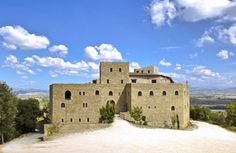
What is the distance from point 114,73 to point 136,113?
9811mm

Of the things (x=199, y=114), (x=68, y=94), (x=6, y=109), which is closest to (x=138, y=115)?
(x=68, y=94)

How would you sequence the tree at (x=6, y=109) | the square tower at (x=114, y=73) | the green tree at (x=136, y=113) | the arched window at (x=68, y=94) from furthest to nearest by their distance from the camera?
the square tower at (x=114, y=73)
the arched window at (x=68, y=94)
the green tree at (x=136, y=113)
the tree at (x=6, y=109)

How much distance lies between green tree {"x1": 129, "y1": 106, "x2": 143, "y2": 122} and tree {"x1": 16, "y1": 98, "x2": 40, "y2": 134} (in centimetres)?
2081

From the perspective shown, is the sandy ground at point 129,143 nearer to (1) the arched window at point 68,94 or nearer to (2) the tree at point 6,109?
(2) the tree at point 6,109

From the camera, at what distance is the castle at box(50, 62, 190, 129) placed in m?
70.6

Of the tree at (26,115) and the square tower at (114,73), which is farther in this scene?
the tree at (26,115)

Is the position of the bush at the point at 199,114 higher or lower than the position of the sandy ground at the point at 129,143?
higher

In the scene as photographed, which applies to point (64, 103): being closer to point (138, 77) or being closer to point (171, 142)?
point (138, 77)

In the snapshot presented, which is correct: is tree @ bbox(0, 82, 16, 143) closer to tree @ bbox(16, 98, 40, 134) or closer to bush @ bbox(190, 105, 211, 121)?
tree @ bbox(16, 98, 40, 134)

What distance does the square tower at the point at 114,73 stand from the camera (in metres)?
74.9

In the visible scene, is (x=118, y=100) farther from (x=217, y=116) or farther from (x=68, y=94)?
(x=217, y=116)

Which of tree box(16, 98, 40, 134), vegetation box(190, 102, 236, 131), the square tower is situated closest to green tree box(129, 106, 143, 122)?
the square tower

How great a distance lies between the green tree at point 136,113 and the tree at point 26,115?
20.8 metres

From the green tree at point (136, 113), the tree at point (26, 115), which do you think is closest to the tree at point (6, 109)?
the tree at point (26, 115)
